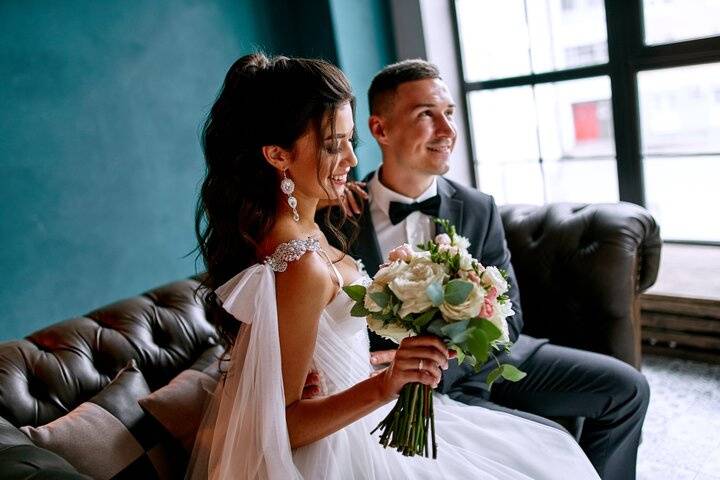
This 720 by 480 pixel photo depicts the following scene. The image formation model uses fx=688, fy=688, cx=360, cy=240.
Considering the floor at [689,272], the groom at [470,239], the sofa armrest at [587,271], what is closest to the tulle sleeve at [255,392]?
the groom at [470,239]

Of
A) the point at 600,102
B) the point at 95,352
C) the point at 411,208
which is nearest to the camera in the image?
the point at 95,352

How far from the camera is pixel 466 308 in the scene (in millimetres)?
1381

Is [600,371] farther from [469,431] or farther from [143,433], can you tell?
[143,433]

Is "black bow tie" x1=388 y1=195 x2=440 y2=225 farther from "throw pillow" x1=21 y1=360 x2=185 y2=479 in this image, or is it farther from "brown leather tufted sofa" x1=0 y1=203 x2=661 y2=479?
"throw pillow" x1=21 y1=360 x2=185 y2=479

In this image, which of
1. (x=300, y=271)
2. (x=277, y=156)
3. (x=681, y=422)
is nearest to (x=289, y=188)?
(x=277, y=156)

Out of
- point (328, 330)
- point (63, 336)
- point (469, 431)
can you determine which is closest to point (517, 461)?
point (469, 431)

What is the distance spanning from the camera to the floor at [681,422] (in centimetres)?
249

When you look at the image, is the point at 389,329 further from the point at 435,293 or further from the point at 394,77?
the point at 394,77

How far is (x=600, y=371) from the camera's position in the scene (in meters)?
2.27

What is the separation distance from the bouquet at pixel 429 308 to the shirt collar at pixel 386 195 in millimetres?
870

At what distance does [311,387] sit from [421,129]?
3.65ft

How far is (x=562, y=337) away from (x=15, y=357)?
188cm

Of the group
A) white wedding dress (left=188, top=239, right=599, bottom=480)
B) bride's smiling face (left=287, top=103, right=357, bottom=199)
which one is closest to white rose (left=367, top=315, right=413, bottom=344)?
white wedding dress (left=188, top=239, right=599, bottom=480)

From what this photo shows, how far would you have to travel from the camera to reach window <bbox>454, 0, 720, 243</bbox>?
10.8 ft
